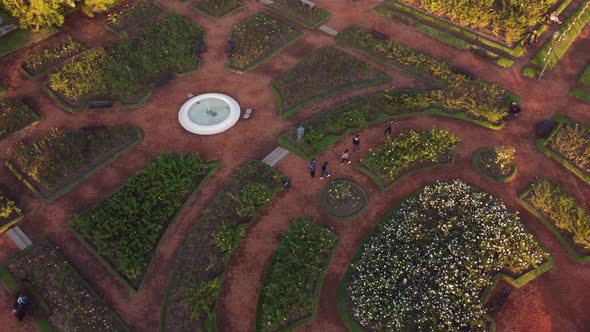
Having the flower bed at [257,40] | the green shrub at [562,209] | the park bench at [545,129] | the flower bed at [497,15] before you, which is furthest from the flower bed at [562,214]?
the flower bed at [257,40]

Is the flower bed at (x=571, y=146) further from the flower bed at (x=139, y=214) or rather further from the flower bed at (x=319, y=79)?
the flower bed at (x=139, y=214)

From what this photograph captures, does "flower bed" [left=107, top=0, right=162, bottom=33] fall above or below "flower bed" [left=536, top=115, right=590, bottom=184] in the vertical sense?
below

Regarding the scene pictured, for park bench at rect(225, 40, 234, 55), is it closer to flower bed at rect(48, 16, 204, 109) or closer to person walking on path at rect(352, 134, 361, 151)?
flower bed at rect(48, 16, 204, 109)

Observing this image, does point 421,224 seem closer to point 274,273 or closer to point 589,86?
point 274,273

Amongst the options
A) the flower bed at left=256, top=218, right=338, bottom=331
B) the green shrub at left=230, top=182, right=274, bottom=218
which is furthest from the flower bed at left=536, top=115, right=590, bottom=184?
the green shrub at left=230, top=182, right=274, bottom=218

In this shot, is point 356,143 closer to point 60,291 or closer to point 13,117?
point 60,291

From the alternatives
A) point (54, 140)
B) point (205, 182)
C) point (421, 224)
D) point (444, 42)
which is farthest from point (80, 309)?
point (444, 42)
